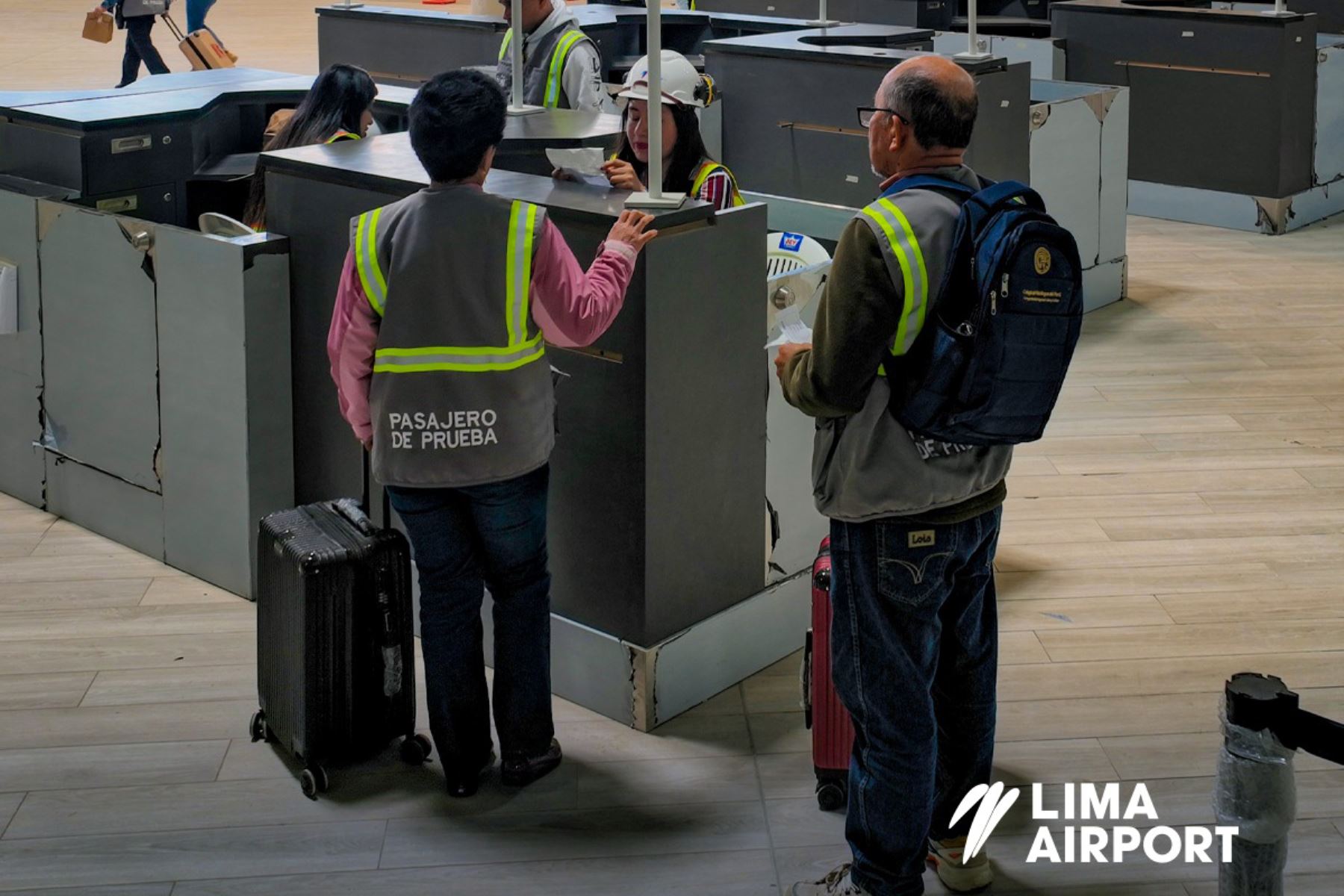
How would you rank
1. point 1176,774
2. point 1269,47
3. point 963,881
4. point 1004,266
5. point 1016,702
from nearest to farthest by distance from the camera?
point 1004,266 < point 963,881 < point 1176,774 < point 1016,702 < point 1269,47

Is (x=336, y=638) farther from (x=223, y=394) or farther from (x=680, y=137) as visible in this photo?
(x=680, y=137)

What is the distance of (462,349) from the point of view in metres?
3.10

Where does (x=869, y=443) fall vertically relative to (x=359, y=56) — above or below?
below

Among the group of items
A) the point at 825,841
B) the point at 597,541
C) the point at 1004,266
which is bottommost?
the point at 825,841

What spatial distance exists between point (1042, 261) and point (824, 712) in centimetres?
118

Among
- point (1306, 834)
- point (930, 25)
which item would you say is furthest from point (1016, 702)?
point (930, 25)

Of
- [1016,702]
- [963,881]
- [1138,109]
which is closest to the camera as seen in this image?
[963,881]

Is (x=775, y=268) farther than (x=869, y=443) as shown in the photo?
Yes

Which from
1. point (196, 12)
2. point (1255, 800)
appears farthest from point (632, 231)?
point (196, 12)

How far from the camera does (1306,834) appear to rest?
10.6ft

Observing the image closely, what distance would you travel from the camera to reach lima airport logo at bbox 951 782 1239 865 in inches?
120

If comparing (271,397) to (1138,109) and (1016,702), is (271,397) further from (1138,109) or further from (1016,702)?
(1138,109)

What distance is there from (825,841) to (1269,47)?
6364 mm

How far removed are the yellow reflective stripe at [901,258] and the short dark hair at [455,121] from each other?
2.69 ft
